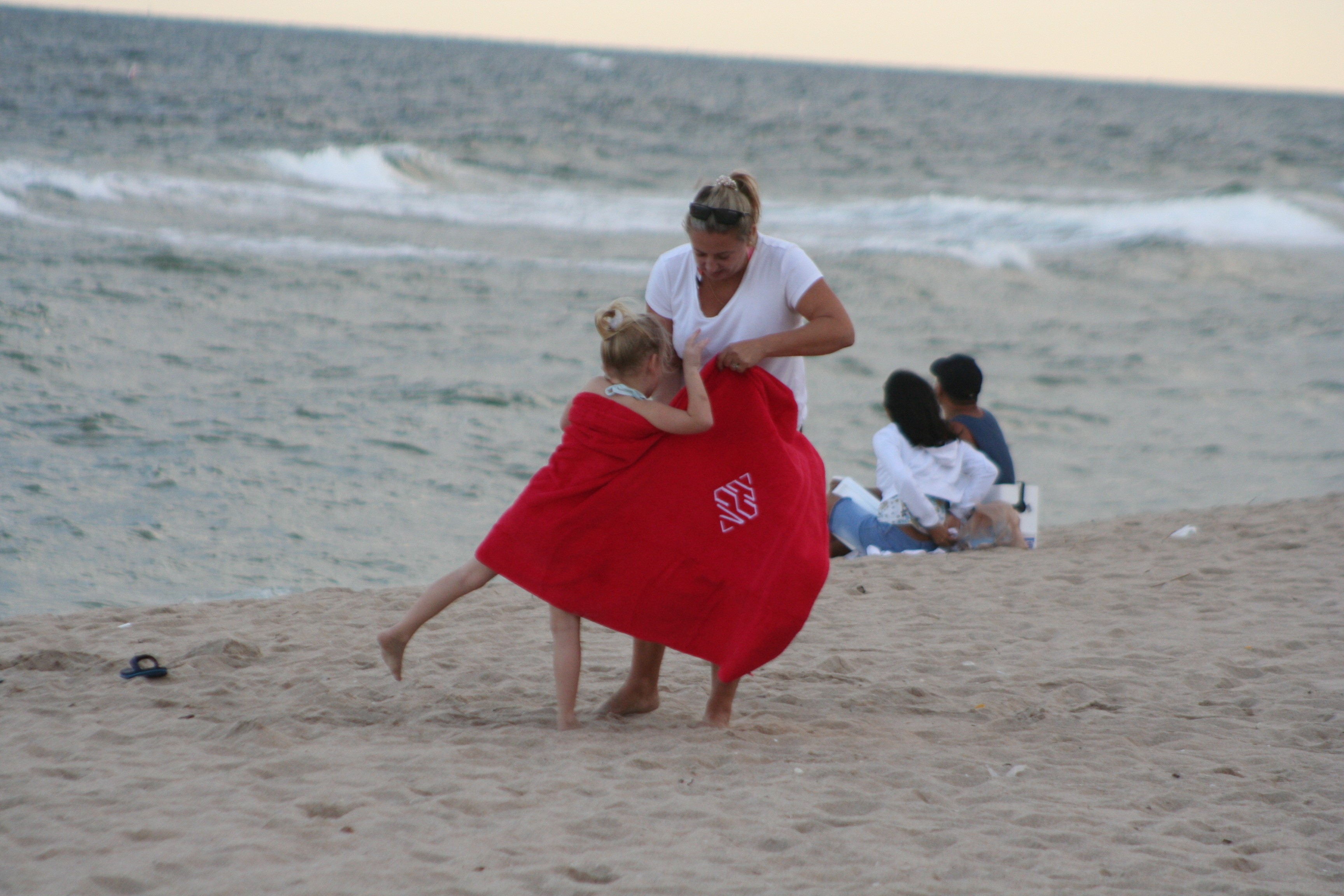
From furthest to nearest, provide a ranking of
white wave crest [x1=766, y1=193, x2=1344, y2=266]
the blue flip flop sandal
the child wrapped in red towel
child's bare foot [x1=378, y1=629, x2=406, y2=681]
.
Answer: white wave crest [x1=766, y1=193, x2=1344, y2=266], the blue flip flop sandal, child's bare foot [x1=378, y1=629, x2=406, y2=681], the child wrapped in red towel

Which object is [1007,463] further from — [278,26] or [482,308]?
[278,26]

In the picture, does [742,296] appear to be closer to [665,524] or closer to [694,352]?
[694,352]

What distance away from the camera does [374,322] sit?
38.5 ft

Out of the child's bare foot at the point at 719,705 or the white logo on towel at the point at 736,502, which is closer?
the white logo on towel at the point at 736,502

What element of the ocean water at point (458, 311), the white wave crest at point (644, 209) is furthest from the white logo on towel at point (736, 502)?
the white wave crest at point (644, 209)

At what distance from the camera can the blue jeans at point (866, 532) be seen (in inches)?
245

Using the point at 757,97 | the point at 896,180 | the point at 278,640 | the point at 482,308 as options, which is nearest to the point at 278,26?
the point at 757,97

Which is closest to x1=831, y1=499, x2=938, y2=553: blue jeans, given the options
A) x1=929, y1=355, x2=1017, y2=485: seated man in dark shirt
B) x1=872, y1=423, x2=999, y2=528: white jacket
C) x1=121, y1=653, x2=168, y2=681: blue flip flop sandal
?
x1=872, y1=423, x2=999, y2=528: white jacket

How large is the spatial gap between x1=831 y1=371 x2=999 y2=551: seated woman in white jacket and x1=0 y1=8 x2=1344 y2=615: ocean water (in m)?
1.03

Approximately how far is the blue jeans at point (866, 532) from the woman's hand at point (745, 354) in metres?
3.21

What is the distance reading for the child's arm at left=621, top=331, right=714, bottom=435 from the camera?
320 centimetres

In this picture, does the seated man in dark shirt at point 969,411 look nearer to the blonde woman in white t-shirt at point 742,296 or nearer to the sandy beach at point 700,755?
the sandy beach at point 700,755

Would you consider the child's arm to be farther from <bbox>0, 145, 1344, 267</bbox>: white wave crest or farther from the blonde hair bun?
<bbox>0, 145, 1344, 267</bbox>: white wave crest

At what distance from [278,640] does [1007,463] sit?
12.6ft
